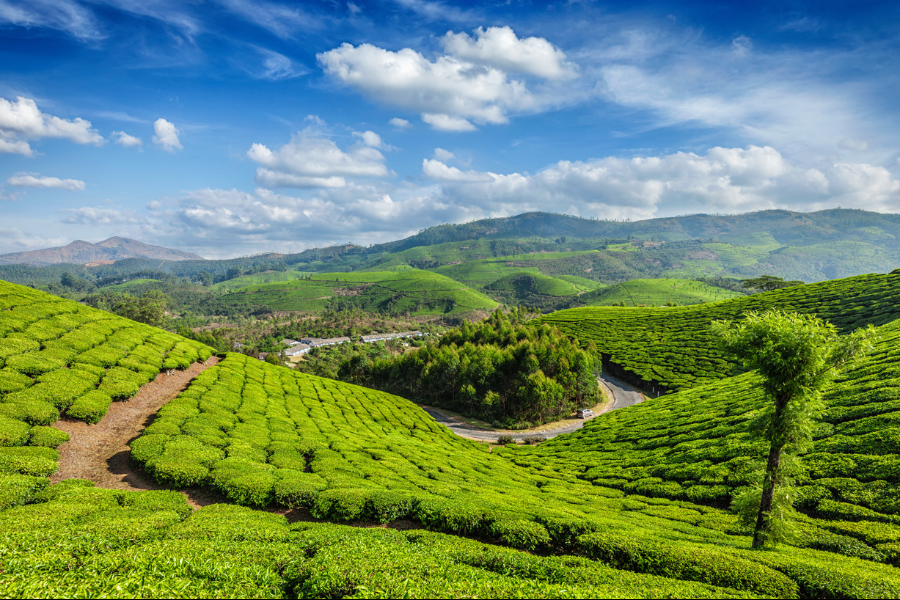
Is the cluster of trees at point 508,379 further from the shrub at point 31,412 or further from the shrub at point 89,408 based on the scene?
the shrub at point 31,412

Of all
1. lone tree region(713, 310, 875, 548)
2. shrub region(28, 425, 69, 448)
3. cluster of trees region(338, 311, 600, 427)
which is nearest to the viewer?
lone tree region(713, 310, 875, 548)

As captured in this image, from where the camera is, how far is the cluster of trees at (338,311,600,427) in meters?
76.1

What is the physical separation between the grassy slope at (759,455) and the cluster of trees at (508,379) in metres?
22.8

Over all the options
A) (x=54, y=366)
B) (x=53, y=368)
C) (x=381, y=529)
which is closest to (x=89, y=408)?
(x=53, y=368)

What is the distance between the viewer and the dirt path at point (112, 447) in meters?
21.6

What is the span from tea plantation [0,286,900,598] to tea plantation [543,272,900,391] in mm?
50579

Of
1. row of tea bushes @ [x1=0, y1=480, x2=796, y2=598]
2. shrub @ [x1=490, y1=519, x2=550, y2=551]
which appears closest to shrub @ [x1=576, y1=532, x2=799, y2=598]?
row of tea bushes @ [x1=0, y1=480, x2=796, y2=598]

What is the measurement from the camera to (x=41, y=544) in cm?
1153

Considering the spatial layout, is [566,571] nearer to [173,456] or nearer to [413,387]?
[173,456]

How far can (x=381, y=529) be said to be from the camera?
16.5 m

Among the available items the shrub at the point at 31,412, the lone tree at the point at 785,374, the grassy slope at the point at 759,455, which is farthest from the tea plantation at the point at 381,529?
the lone tree at the point at 785,374

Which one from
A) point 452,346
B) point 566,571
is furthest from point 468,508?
point 452,346

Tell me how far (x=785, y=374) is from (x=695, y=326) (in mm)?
111861

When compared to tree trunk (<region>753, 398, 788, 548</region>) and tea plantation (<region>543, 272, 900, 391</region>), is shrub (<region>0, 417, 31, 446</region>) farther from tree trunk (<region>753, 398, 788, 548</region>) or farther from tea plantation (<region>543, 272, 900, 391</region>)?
tea plantation (<region>543, 272, 900, 391</region>)
